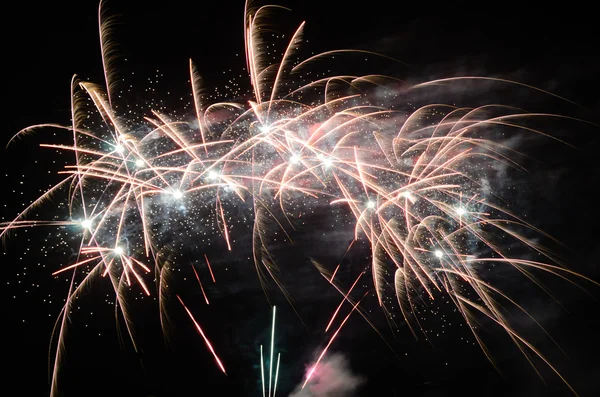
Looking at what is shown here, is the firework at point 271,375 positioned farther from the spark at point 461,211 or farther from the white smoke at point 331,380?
the spark at point 461,211

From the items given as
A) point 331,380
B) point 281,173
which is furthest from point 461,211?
point 331,380

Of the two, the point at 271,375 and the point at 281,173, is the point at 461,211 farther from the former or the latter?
the point at 271,375

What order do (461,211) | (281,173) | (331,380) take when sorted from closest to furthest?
(281,173) < (461,211) < (331,380)

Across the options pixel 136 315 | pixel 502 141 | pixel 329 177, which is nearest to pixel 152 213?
pixel 136 315

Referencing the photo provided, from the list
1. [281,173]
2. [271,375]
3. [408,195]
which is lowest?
[271,375]

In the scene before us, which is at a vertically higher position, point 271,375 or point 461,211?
point 461,211

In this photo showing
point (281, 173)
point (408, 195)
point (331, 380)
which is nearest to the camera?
point (281, 173)

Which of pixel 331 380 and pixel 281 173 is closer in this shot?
pixel 281 173

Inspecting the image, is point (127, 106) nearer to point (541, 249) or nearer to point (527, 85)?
point (527, 85)
